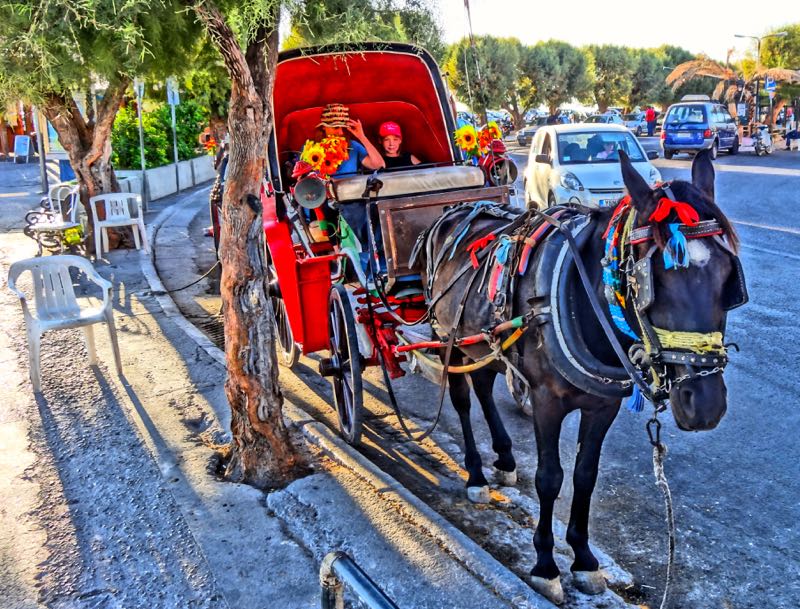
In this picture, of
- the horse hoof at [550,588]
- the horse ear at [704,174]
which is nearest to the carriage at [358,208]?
the horse hoof at [550,588]

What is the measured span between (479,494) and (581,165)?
963cm

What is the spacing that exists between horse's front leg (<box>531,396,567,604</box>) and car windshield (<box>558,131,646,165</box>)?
10.4 metres

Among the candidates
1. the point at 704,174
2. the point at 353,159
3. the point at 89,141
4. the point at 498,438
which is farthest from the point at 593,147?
the point at 704,174

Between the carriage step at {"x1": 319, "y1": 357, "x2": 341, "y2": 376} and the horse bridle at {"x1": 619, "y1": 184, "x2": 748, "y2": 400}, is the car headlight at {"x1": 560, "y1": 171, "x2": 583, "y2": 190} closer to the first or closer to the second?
the carriage step at {"x1": 319, "y1": 357, "x2": 341, "y2": 376}

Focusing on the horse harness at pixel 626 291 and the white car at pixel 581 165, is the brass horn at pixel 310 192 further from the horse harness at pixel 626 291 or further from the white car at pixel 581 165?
the white car at pixel 581 165

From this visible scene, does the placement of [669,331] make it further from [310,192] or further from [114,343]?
[114,343]

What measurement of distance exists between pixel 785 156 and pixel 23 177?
2780 centimetres

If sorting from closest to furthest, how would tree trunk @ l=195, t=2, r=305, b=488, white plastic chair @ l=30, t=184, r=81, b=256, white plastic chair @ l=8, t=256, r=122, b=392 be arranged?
tree trunk @ l=195, t=2, r=305, b=488
white plastic chair @ l=8, t=256, r=122, b=392
white plastic chair @ l=30, t=184, r=81, b=256

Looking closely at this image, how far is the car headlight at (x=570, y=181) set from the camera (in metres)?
12.5

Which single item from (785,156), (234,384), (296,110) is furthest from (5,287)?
(785,156)

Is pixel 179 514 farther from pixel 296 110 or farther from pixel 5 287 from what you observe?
pixel 5 287

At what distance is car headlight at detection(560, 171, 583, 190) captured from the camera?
1248cm

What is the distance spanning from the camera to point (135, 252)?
12.5 metres

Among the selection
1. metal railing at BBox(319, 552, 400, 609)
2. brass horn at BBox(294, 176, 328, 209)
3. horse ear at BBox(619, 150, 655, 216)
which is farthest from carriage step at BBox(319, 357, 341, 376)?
metal railing at BBox(319, 552, 400, 609)
